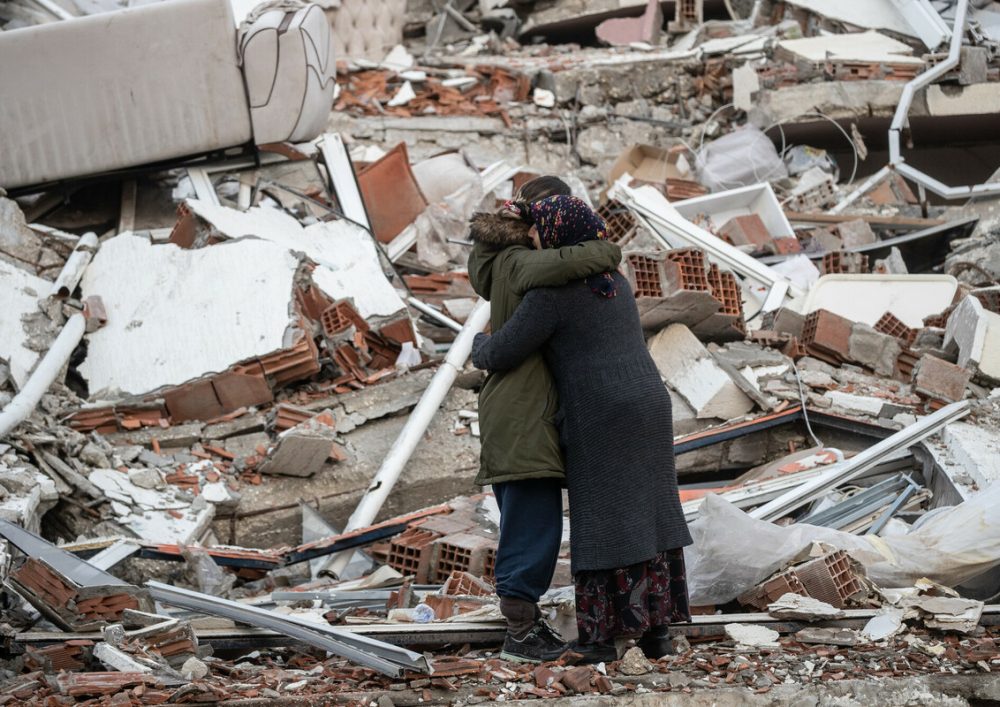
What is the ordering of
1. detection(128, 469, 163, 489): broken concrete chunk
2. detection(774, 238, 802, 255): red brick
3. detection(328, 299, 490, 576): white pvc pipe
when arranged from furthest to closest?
detection(774, 238, 802, 255): red brick → detection(328, 299, 490, 576): white pvc pipe → detection(128, 469, 163, 489): broken concrete chunk

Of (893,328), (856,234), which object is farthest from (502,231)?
(856,234)

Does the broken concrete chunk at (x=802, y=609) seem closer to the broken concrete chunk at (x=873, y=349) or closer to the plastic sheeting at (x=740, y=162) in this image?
the broken concrete chunk at (x=873, y=349)

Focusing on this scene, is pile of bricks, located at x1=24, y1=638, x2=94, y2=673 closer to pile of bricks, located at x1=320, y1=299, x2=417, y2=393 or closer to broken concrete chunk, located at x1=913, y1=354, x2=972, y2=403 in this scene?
pile of bricks, located at x1=320, y1=299, x2=417, y2=393

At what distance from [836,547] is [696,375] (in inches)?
98.2

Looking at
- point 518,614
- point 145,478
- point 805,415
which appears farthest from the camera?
point 805,415

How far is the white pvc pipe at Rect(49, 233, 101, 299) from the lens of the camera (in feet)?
24.6

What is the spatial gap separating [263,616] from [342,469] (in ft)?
8.93

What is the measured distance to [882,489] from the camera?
5879 millimetres

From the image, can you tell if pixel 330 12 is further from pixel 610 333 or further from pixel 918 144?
pixel 610 333

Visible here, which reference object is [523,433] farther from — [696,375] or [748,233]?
[748,233]

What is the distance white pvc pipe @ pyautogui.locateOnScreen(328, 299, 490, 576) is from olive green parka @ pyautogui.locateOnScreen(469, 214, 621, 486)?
2266 mm

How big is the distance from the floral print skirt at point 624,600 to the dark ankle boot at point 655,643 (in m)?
0.04

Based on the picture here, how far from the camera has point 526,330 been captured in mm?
3941

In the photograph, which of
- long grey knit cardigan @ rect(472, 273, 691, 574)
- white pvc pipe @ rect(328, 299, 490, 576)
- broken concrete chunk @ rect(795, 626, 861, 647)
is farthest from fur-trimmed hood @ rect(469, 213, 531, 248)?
white pvc pipe @ rect(328, 299, 490, 576)
